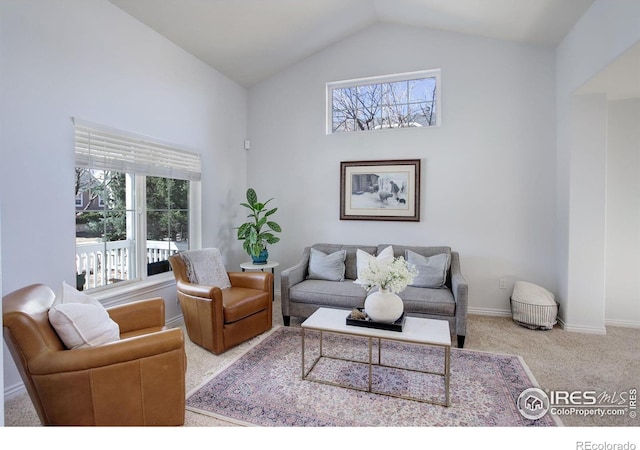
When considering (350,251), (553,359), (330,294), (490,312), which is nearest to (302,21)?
(350,251)

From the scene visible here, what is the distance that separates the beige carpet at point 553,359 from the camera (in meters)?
2.04

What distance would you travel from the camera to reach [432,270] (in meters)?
3.52

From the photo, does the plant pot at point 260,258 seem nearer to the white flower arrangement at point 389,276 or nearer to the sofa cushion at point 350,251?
the sofa cushion at point 350,251

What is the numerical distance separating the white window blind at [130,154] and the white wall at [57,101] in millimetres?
79

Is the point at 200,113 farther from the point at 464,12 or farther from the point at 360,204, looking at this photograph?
the point at 464,12

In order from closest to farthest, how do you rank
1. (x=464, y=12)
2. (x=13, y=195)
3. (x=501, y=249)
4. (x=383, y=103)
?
(x=13, y=195) → (x=464, y=12) → (x=501, y=249) → (x=383, y=103)

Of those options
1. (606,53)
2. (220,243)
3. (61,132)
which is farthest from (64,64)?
(606,53)

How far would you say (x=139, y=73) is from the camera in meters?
3.18

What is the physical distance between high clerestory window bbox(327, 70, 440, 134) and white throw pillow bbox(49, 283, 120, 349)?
3514 mm

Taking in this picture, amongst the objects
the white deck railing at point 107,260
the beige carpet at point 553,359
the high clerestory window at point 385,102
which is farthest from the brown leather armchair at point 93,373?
the high clerestory window at point 385,102

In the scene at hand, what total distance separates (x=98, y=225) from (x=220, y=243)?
5.28 ft

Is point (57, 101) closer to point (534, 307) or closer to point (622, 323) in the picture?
point (534, 307)

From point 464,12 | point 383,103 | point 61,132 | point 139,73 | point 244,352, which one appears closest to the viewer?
point 61,132
